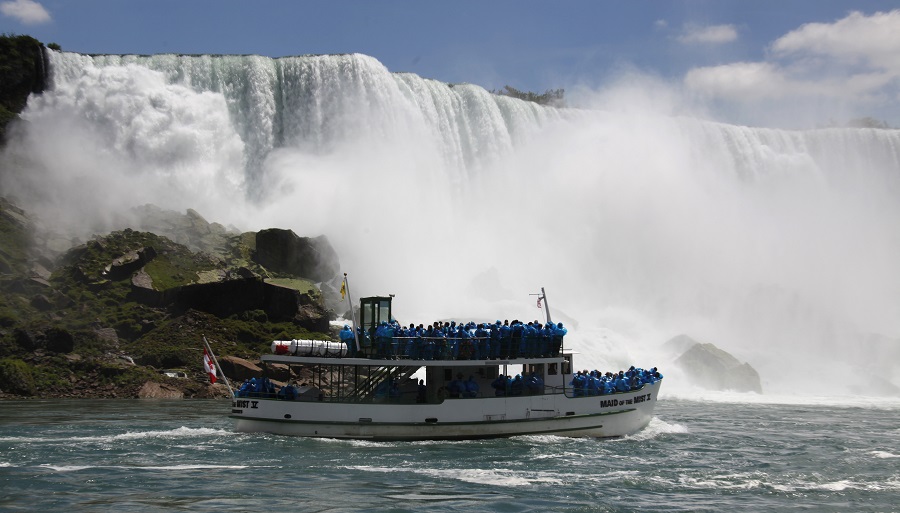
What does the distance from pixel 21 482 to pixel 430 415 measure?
13865 mm

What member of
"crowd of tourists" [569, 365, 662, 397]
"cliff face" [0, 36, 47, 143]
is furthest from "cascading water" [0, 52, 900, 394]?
"crowd of tourists" [569, 365, 662, 397]

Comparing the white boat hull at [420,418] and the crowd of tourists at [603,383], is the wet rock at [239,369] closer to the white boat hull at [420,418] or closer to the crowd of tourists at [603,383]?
the white boat hull at [420,418]

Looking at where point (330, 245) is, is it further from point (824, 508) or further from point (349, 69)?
point (824, 508)

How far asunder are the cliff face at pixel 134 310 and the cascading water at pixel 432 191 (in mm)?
6276

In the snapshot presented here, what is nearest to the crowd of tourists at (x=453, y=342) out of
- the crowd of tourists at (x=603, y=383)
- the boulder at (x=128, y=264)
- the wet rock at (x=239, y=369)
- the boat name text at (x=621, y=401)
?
the crowd of tourists at (x=603, y=383)

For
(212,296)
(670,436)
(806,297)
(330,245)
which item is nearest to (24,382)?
(212,296)

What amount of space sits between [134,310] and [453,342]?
112 feet

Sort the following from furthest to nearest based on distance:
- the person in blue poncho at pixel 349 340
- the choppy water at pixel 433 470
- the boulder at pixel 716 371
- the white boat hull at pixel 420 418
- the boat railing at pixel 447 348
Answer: the boulder at pixel 716 371
the person in blue poncho at pixel 349 340
the boat railing at pixel 447 348
the white boat hull at pixel 420 418
the choppy water at pixel 433 470

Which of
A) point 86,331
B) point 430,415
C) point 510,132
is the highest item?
point 510,132

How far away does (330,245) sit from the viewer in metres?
74.8

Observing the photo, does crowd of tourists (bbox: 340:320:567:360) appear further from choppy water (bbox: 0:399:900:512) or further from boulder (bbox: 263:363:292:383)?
boulder (bbox: 263:363:292:383)

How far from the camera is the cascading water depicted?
7588cm

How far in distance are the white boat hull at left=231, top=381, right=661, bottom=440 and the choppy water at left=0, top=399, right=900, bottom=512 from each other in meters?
0.74

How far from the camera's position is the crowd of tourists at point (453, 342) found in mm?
34938
